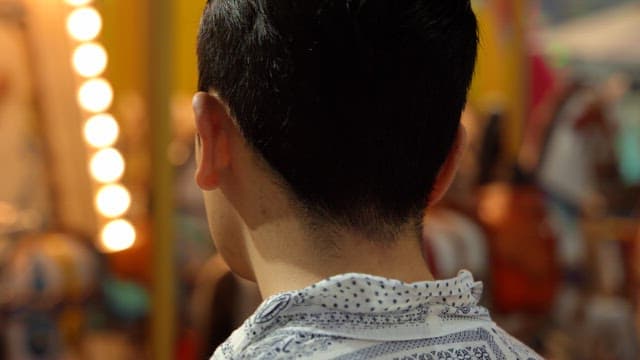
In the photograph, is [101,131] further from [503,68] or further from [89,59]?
[503,68]

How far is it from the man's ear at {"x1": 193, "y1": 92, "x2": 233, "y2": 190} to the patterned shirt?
101mm

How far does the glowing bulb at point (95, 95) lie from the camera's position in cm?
257

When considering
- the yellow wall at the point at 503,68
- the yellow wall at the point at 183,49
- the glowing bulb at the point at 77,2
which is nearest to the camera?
the glowing bulb at the point at 77,2

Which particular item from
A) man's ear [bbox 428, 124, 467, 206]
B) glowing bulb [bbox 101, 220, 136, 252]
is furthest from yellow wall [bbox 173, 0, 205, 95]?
man's ear [bbox 428, 124, 467, 206]

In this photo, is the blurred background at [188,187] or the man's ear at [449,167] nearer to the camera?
the man's ear at [449,167]

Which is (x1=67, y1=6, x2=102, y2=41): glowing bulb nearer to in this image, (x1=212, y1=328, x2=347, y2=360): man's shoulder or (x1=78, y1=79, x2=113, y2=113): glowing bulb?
(x1=78, y1=79, x2=113, y2=113): glowing bulb

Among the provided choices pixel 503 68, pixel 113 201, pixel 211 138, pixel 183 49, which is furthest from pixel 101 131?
pixel 211 138

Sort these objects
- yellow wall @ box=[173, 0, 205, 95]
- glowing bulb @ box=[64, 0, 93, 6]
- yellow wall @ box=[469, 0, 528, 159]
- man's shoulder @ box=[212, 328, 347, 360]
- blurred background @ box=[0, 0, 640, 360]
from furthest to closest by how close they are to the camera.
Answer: yellow wall @ box=[469, 0, 528, 159], yellow wall @ box=[173, 0, 205, 95], glowing bulb @ box=[64, 0, 93, 6], blurred background @ box=[0, 0, 640, 360], man's shoulder @ box=[212, 328, 347, 360]

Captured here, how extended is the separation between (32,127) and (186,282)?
0.52m

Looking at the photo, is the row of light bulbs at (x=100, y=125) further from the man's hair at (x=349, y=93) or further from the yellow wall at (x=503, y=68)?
the man's hair at (x=349, y=93)

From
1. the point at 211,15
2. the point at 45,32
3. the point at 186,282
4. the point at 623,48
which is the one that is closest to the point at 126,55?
the point at 45,32

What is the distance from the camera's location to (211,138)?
30.5 inches

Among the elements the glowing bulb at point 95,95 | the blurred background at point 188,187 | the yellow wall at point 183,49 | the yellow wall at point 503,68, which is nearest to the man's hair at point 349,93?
the blurred background at point 188,187

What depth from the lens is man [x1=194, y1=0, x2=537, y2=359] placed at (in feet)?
2.36
